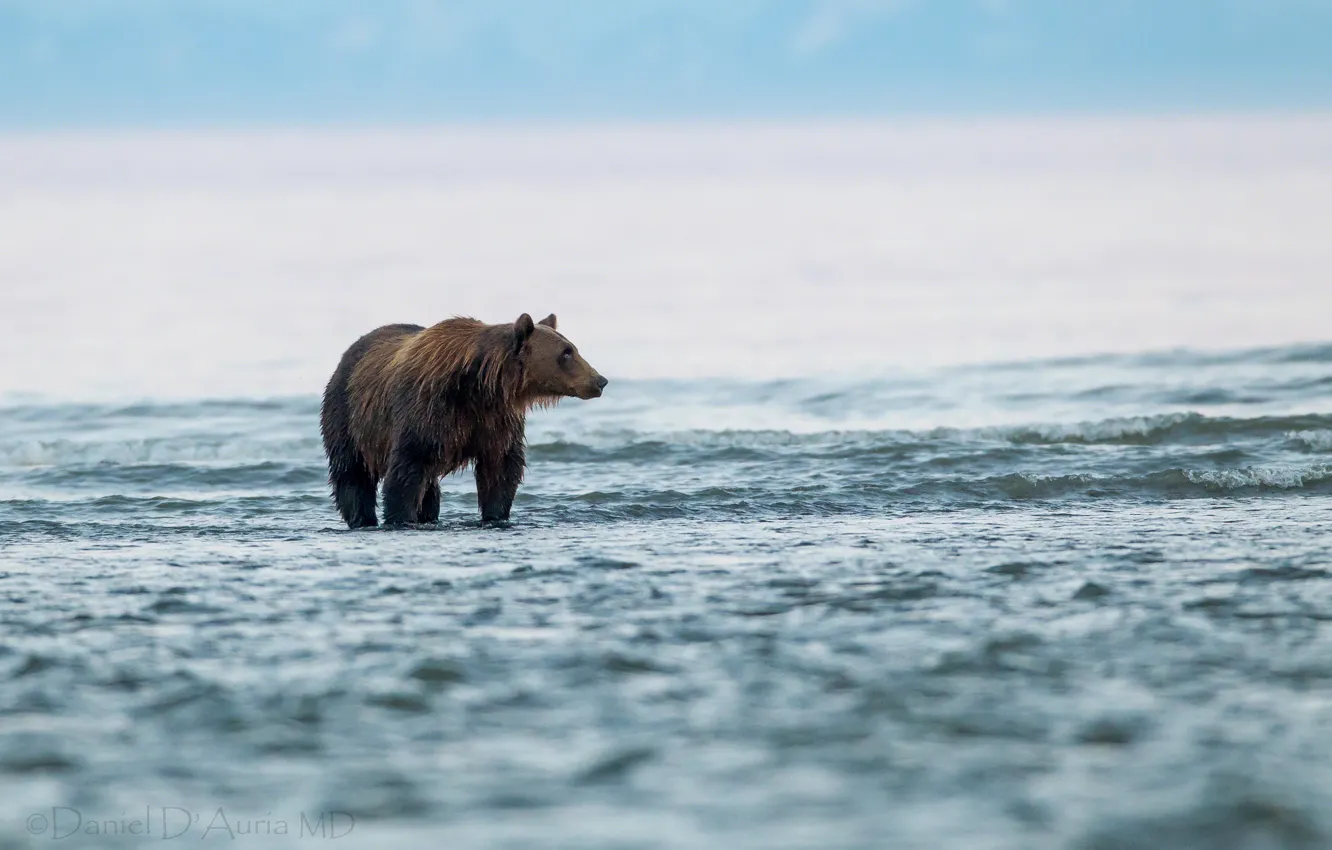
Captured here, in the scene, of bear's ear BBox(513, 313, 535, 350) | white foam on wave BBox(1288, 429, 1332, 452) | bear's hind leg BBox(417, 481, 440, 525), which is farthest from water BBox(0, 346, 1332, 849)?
white foam on wave BBox(1288, 429, 1332, 452)

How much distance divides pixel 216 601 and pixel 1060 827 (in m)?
4.17

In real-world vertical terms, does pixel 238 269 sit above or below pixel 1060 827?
above

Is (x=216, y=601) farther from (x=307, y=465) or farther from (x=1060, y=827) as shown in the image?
(x=307, y=465)

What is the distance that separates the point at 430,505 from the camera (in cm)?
1184

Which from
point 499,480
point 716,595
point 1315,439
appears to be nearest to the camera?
point 716,595

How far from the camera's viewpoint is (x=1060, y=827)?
471cm

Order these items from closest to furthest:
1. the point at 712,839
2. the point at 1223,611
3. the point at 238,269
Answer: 1. the point at 712,839
2. the point at 1223,611
3. the point at 238,269

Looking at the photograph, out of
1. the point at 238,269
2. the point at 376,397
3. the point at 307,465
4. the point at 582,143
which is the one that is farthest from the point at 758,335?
the point at 582,143

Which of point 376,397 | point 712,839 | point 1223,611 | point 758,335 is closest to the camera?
point 712,839

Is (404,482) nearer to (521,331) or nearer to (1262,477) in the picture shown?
(521,331)

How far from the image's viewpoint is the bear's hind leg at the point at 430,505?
11773 mm

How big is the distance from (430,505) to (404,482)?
0.89m

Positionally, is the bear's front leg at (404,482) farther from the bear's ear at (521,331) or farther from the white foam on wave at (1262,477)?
the white foam on wave at (1262,477)

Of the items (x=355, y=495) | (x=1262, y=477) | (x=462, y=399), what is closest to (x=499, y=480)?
(x=462, y=399)
